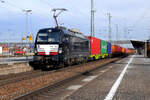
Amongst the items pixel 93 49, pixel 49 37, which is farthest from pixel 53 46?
pixel 93 49

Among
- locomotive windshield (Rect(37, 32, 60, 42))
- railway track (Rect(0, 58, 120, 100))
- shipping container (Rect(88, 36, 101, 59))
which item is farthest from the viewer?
shipping container (Rect(88, 36, 101, 59))

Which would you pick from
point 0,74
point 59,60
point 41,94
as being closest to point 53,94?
point 41,94

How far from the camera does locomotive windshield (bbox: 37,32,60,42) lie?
1664cm

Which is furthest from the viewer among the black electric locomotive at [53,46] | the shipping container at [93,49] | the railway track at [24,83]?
the shipping container at [93,49]

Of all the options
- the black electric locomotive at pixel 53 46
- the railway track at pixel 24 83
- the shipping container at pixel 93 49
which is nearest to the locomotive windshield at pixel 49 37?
the black electric locomotive at pixel 53 46

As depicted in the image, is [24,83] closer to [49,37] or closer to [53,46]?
[53,46]

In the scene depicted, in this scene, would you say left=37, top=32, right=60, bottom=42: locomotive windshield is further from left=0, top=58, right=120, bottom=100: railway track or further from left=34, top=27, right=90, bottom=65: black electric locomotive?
left=0, top=58, right=120, bottom=100: railway track

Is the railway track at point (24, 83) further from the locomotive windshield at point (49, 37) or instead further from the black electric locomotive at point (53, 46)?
the locomotive windshield at point (49, 37)

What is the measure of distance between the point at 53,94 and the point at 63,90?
81cm

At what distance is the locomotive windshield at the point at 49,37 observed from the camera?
54.6ft

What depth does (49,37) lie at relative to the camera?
16.8 m

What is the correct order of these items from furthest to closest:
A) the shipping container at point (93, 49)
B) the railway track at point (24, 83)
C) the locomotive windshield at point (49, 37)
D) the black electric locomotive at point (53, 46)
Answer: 1. the shipping container at point (93, 49)
2. the locomotive windshield at point (49, 37)
3. the black electric locomotive at point (53, 46)
4. the railway track at point (24, 83)

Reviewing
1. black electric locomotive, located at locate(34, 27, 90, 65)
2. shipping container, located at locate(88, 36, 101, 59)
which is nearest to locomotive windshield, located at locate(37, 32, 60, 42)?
black electric locomotive, located at locate(34, 27, 90, 65)

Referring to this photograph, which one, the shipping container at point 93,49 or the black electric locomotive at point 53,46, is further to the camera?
the shipping container at point 93,49
